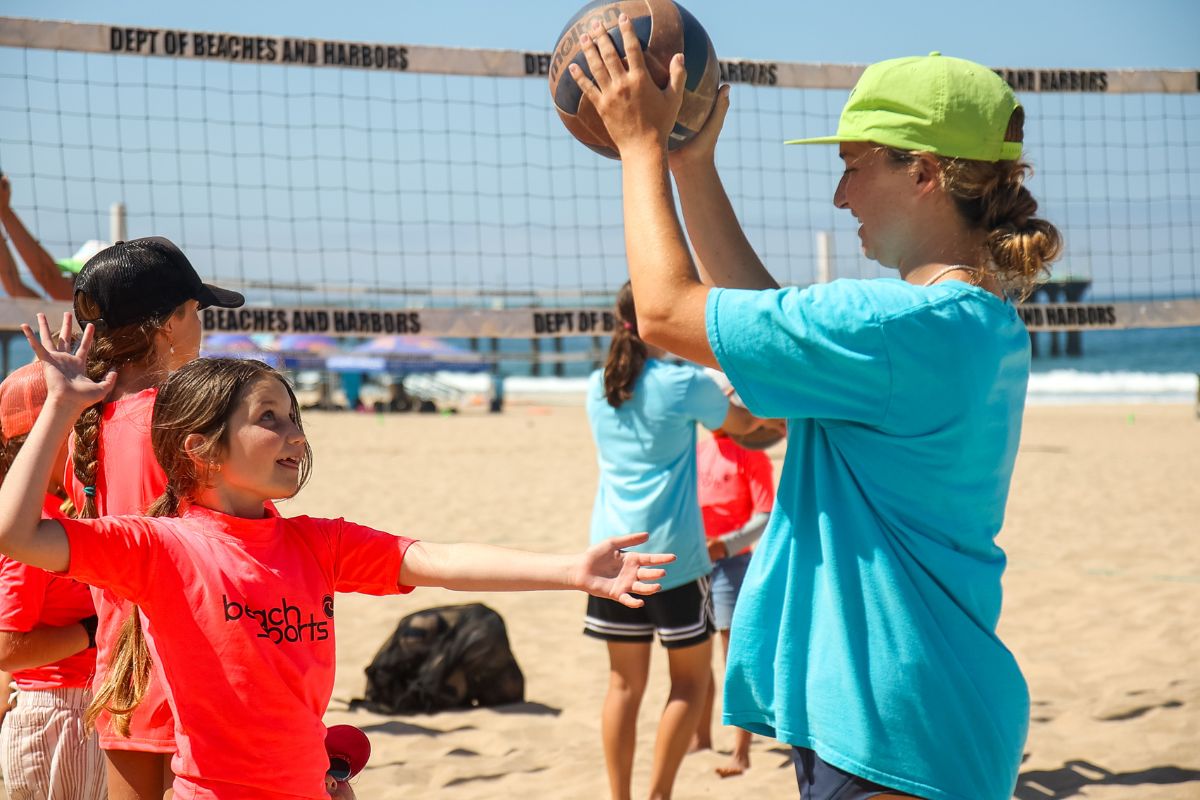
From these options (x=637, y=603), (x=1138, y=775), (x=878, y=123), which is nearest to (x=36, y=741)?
(x=637, y=603)

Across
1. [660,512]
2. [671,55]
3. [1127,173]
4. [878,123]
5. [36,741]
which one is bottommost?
[36,741]

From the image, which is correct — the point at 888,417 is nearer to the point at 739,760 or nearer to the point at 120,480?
the point at 120,480

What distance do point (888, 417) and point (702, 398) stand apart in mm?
2128

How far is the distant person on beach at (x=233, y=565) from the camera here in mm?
1840

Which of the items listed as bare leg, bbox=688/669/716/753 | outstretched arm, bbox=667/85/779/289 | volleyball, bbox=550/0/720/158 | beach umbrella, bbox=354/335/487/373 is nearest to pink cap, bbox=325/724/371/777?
outstretched arm, bbox=667/85/779/289

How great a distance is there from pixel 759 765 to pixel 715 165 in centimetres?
292

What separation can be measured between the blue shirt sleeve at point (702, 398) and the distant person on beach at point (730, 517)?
691mm

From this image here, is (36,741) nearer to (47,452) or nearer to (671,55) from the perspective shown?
(47,452)

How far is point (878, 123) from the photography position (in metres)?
1.83

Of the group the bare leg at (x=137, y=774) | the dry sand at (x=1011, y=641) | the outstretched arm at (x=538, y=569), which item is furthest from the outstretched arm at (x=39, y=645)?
the dry sand at (x=1011, y=641)

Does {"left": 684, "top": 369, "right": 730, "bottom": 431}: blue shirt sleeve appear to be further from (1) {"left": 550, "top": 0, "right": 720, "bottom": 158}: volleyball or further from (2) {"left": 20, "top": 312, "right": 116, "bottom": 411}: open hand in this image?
(2) {"left": 20, "top": 312, "right": 116, "bottom": 411}: open hand

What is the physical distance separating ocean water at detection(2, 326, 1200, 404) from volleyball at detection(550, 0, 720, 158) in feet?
19.4

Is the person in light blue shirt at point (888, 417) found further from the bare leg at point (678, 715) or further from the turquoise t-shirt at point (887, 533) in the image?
the bare leg at point (678, 715)

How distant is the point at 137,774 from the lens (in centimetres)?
210
